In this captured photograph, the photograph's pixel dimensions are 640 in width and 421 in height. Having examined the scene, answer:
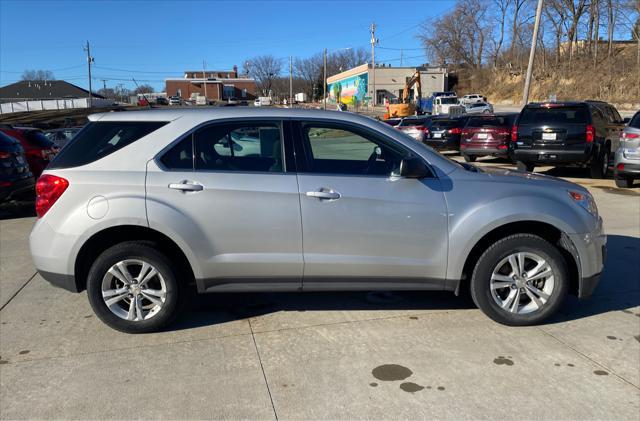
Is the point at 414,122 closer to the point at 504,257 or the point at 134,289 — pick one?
the point at 504,257

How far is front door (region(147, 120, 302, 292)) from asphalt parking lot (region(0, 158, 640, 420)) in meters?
0.53

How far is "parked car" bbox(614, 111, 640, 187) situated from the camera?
32.1 feet

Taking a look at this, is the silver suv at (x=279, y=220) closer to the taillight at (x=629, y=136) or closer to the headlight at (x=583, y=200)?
the headlight at (x=583, y=200)

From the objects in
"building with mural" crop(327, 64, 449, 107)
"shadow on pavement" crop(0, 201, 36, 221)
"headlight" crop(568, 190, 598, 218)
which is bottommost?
"shadow on pavement" crop(0, 201, 36, 221)

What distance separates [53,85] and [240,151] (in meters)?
118

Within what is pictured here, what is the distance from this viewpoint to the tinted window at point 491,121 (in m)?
15.5

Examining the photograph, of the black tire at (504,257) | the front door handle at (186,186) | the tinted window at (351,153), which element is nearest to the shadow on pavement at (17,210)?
the front door handle at (186,186)

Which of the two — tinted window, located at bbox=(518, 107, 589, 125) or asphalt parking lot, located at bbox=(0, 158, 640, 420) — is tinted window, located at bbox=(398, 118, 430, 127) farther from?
asphalt parking lot, located at bbox=(0, 158, 640, 420)

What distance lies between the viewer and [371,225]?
12.6ft

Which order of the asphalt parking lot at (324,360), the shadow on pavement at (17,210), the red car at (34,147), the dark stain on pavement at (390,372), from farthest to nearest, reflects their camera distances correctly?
the red car at (34,147) < the shadow on pavement at (17,210) < the dark stain on pavement at (390,372) < the asphalt parking lot at (324,360)

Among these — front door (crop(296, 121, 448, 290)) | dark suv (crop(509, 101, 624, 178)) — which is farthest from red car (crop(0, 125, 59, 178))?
dark suv (crop(509, 101, 624, 178))

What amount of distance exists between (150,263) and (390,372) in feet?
6.45

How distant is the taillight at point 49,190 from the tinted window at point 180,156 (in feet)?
2.53

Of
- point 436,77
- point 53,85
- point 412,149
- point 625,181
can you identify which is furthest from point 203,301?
point 53,85
